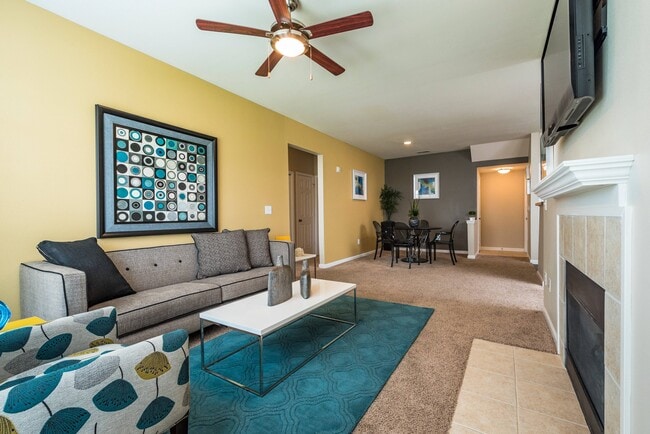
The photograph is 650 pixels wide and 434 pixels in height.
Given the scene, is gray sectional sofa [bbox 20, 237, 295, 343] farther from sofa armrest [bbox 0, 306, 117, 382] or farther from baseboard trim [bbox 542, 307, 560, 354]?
baseboard trim [bbox 542, 307, 560, 354]

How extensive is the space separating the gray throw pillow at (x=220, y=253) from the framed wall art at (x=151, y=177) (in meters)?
0.28

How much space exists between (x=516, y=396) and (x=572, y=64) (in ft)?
5.51

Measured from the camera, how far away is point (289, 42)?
190 centimetres

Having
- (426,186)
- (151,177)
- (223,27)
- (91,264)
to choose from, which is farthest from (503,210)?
(91,264)

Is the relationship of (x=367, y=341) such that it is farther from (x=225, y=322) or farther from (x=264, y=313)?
(x=225, y=322)

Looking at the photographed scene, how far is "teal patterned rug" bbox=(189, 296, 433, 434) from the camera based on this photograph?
4.57 ft

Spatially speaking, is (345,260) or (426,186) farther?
(426,186)

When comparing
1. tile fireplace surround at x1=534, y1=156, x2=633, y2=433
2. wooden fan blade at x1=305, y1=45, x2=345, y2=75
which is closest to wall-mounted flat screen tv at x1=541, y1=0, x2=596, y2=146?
tile fireplace surround at x1=534, y1=156, x2=633, y2=433

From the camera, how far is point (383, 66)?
2.86 metres

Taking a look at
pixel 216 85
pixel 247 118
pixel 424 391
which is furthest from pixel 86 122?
pixel 424 391

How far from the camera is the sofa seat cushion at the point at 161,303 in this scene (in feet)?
5.95

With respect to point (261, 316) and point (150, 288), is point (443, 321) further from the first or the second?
point (150, 288)

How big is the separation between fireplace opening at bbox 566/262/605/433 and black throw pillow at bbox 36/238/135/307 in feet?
9.13

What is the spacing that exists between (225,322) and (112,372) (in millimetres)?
945
